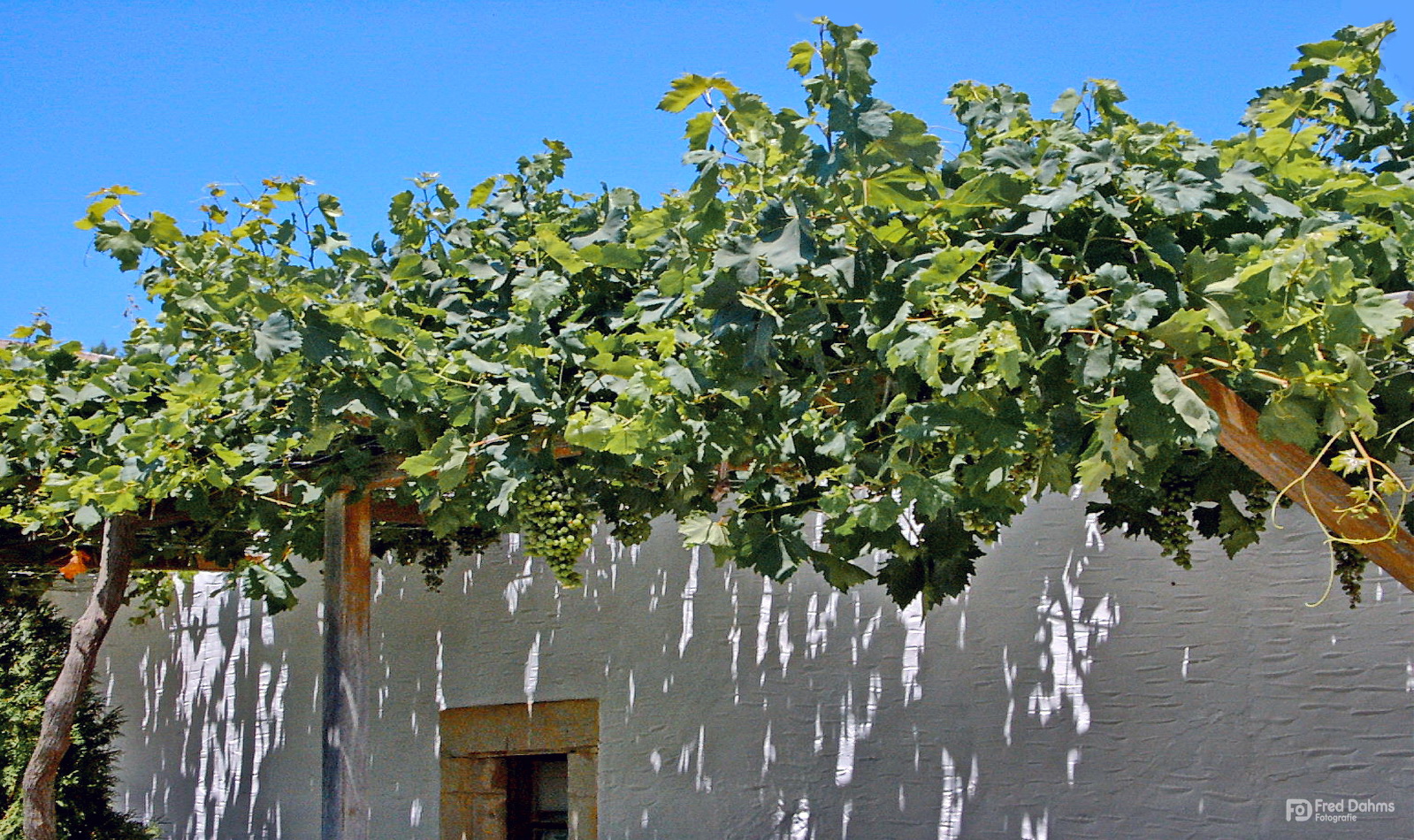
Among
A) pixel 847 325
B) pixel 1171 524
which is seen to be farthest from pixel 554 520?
pixel 1171 524

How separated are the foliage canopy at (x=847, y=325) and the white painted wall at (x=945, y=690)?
66cm

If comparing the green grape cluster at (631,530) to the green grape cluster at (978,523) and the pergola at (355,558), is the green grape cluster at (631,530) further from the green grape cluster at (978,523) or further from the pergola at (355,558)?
the green grape cluster at (978,523)

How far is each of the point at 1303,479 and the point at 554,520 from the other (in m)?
1.76

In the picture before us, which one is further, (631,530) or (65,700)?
(65,700)

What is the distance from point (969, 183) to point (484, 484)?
1.62m

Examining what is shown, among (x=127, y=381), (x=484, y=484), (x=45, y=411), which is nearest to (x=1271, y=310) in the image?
(x=484, y=484)

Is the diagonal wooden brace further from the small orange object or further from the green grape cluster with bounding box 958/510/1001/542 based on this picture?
the small orange object

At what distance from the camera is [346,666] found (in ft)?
13.9

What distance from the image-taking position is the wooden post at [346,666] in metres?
4.11

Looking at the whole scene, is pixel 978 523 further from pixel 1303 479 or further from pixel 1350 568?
pixel 1350 568

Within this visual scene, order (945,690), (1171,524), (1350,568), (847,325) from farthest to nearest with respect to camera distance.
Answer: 1. (945,690)
2. (1350,568)
3. (1171,524)
4. (847,325)

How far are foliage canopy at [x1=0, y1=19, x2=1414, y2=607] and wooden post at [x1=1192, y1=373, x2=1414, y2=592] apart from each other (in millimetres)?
93

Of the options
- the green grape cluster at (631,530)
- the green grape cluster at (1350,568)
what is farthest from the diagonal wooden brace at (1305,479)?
the green grape cluster at (631,530)

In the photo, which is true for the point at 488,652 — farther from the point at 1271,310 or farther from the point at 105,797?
the point at 1271,310
